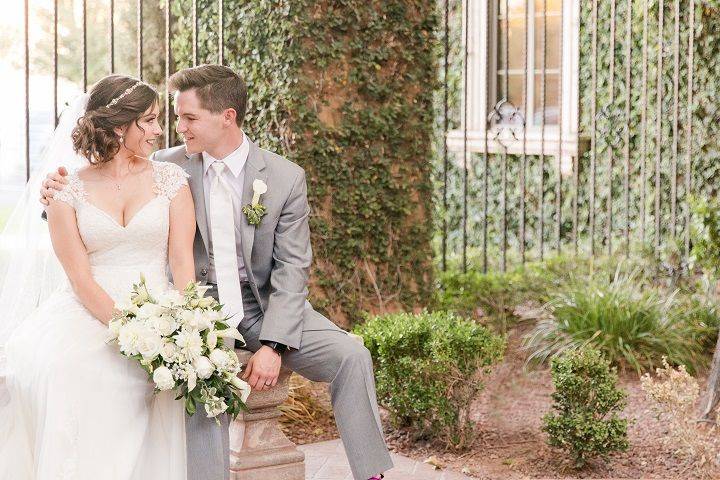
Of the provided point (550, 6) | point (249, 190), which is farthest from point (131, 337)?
point (550, 6)

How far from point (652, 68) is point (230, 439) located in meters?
5.74

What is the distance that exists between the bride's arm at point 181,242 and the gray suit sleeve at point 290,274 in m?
0.33

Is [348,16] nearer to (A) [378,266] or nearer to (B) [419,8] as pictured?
(B) [419,8]

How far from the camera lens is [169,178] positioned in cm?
385

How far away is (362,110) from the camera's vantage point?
609cm

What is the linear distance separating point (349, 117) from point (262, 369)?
2.57 m

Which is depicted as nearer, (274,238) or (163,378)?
(163,378)

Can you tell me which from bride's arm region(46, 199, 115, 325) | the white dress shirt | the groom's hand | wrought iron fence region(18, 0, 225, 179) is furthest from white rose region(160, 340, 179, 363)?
wrought iron fence region(18, 0, 225, 179)

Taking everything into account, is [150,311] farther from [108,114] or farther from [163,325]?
[108,114]

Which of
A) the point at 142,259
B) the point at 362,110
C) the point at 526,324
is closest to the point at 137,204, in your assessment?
the point at 142,259

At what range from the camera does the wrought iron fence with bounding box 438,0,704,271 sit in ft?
25.5

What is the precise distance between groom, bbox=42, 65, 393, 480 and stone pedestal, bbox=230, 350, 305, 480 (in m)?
0.10

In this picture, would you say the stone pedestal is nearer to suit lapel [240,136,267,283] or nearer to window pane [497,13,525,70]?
suit lapel [240,136,267,283]

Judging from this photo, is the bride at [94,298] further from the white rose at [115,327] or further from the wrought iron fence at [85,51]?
the wrought iron fence at [85,51]
